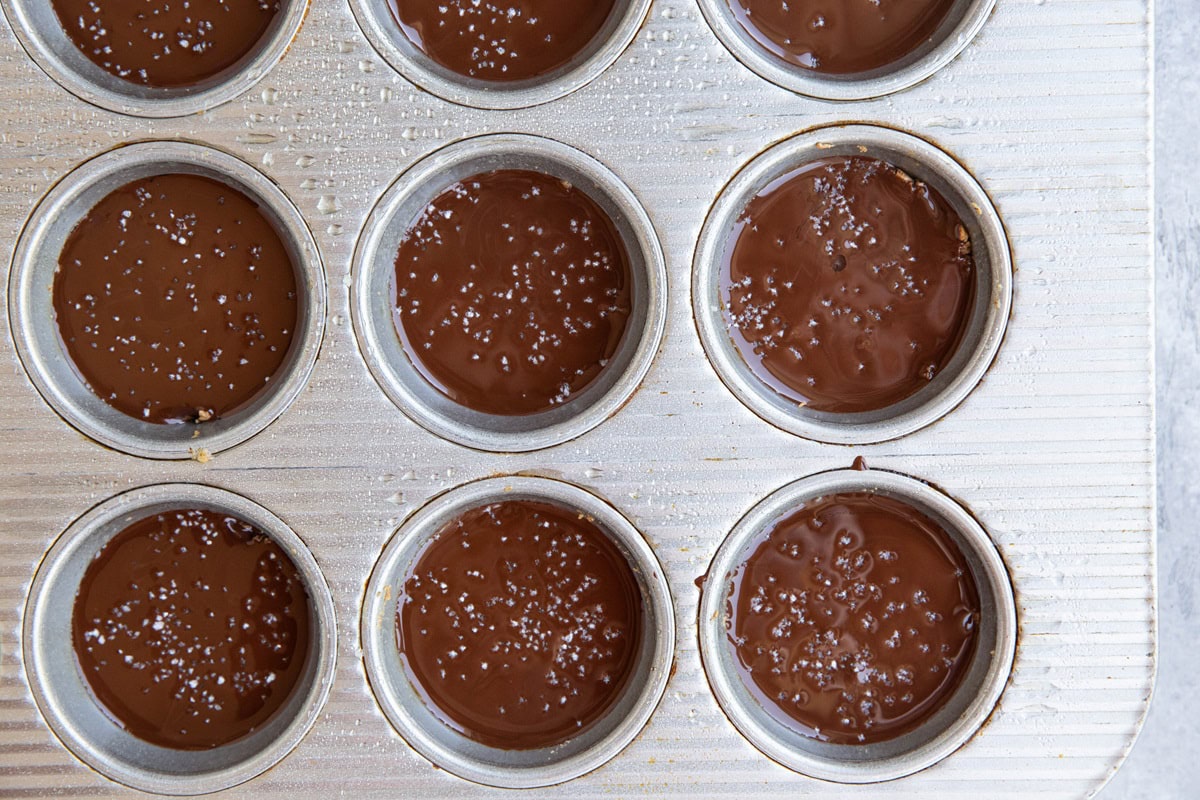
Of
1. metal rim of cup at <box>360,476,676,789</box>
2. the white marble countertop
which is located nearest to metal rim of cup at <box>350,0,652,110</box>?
metal rim of cup at <box>360,476,676,789</box>

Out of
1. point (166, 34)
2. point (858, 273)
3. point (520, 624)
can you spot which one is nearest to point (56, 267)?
point (166, 34)

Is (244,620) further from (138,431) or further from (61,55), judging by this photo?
(61,55)

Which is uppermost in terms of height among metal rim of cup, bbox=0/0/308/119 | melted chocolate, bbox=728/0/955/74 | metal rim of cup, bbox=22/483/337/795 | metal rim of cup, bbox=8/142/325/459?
melted chocolate, bbox=728/0/955/74

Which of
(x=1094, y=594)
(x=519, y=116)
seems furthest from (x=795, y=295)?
(x=1094, y=594)

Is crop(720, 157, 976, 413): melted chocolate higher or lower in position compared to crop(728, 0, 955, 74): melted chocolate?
lower

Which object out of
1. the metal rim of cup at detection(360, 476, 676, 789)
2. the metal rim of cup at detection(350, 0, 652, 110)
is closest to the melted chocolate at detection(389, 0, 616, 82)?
the metal rim of cup at detection(350, 0, 652, 110)

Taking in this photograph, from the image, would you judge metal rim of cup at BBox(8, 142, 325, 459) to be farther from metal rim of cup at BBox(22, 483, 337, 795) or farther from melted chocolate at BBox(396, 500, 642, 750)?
melted chocolate at BBox(396, 500, 642, 750)

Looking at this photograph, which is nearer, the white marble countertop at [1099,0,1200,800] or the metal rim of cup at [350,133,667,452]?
the metal rim of cup at [350,133,667,452]
